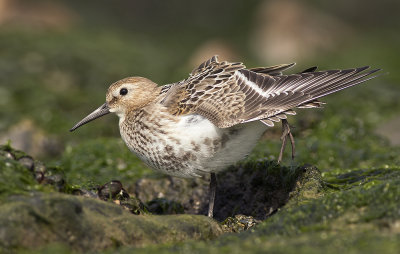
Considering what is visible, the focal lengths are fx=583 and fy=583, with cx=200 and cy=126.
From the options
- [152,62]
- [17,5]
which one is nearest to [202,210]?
[152,62]

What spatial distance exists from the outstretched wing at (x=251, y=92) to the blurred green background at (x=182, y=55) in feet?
6.19

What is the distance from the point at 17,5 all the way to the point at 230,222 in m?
17.9

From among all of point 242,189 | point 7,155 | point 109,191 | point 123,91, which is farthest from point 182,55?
point 7,155

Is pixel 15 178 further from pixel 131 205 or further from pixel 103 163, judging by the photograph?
pixel 103 163

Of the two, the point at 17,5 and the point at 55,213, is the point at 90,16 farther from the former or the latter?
the point at 55,213

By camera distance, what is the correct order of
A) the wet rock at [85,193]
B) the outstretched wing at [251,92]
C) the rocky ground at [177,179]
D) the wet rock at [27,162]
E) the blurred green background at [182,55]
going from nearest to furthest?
the rocky ground at [177,179] < the wet rock at [27,162] < the wet rock at [85,193] < the outstretched wing at [251,92] < the blurred green background at [182,55]

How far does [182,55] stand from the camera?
21.7m

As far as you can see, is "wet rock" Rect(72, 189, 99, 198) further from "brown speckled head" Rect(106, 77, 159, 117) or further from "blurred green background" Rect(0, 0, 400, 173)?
"blurred green background" Rect(0, 0, 400, 173)

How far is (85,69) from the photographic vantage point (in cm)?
1647

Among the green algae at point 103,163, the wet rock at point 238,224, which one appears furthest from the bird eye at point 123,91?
the wet rock at point 238,224

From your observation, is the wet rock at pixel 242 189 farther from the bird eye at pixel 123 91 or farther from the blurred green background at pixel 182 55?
the bird eye at pixel 123 91

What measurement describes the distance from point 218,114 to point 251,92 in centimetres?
A: 58

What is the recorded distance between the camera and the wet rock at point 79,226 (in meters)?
4.86

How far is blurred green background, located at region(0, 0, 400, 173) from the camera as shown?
11.4 metres
